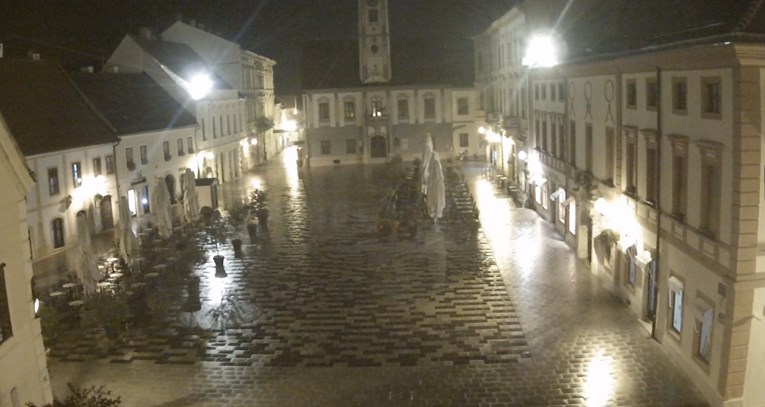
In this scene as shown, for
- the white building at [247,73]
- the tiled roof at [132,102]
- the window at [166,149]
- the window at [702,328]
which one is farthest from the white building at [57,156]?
the white building at [247,73]

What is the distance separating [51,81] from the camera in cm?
3647

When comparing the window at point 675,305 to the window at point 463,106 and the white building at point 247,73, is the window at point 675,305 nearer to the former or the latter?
the white building at point 247,73

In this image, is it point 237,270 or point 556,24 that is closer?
point 237,270

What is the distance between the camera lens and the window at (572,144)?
2917 cm

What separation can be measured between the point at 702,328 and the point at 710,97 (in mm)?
4857

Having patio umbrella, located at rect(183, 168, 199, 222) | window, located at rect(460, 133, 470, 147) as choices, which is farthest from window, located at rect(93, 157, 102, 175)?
window, located at rect(460, 133, 470, 147)

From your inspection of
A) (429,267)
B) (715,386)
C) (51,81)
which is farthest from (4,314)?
(51,81)

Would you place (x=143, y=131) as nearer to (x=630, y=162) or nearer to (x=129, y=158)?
(x=129, y=158)

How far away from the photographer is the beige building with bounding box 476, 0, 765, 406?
1414 centimetres

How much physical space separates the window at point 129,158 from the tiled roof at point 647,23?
900 inches

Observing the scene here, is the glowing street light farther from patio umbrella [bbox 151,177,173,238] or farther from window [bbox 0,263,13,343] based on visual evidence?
window [bbox 0,263,13,343]

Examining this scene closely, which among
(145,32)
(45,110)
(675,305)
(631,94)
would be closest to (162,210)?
(45,110)

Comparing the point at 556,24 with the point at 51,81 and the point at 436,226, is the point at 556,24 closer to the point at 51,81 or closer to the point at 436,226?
the point at 436,226

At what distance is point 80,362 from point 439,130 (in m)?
54.5
